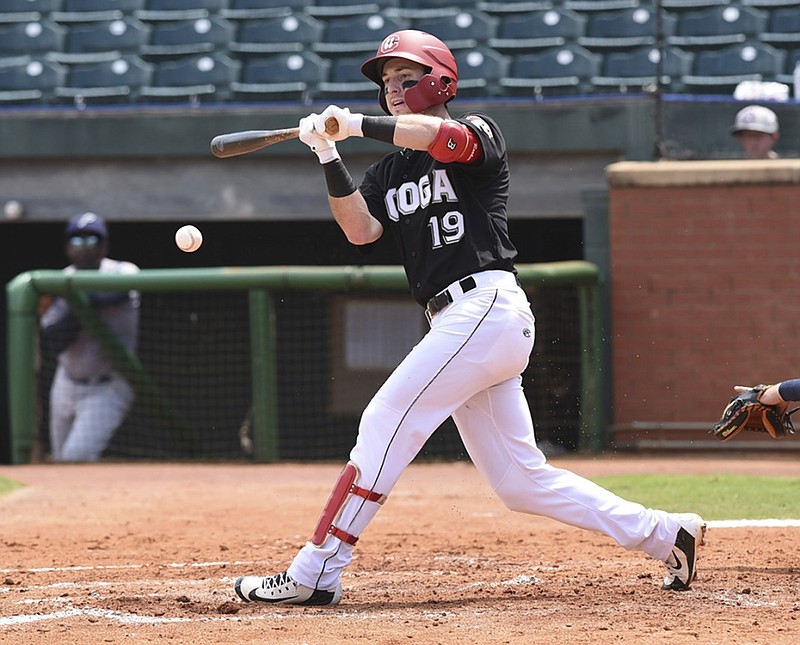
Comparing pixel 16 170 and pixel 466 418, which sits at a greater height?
pixel 16 170

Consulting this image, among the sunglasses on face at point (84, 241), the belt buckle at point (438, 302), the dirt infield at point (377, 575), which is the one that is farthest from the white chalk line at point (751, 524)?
the sunglasses on face at point (84, 241)

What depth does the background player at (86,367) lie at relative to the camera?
8.59m

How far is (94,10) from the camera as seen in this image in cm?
1048

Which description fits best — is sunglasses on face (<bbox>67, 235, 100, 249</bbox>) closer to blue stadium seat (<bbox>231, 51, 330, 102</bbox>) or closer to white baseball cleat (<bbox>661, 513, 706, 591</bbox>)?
blue stadium seat (<bbox>231, 51, 330, 102</bbox>)

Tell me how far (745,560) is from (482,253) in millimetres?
1485

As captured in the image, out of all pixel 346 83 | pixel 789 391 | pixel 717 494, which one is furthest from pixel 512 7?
pixel 789 391

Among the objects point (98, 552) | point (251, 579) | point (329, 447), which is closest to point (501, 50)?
point (329, 447)

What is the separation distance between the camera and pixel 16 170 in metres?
9.28

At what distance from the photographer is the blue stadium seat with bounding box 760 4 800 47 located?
9430mm

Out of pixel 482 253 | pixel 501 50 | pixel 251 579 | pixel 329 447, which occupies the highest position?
pixel 501 50

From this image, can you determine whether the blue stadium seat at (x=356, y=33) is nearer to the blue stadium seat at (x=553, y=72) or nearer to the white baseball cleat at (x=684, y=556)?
the blue stadium seat at (x=553, y=72)

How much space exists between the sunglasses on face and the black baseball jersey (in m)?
5.24

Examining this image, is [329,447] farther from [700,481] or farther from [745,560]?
[745,560]

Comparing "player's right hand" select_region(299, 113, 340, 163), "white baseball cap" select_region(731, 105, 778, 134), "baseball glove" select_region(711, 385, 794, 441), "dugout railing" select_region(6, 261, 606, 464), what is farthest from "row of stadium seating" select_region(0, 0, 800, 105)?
"player's right hand" select_region(299, 113, 340, 163)
